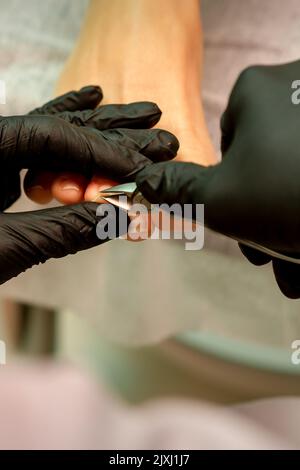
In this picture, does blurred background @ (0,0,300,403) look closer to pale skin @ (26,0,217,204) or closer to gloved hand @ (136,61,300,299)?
pale skin @ (26,0,217,204)

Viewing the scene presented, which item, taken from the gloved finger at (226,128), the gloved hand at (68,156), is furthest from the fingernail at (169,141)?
the gloved finger at (226,128)

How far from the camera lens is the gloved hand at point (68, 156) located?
1.96 feet

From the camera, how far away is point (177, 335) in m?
1.07

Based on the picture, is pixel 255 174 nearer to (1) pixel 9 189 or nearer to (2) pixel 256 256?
(2) pixel 256 256

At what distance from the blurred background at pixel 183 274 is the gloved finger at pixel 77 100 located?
11 centimetres

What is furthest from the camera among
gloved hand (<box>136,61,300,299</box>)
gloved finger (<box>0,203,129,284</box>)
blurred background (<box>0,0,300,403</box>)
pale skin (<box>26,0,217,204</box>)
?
blurred background (<box>0,0,300,403</box>)

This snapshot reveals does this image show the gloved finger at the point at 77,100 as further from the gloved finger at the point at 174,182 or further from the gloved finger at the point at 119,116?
the gloved finger at the point at 174,182

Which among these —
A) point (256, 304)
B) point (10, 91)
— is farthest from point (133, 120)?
point (256, 304)

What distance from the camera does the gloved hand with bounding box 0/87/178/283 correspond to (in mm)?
596

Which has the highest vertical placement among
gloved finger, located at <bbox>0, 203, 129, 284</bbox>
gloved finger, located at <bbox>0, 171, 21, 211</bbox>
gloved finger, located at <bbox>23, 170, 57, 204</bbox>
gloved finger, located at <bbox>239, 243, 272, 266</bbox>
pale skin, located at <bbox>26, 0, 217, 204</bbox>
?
pale skin, located at <bbox>26, 0, 217, 204</bbox>

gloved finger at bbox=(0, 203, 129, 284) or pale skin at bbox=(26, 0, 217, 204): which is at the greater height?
pale skin at bbox=(26, 0, 217, 204)

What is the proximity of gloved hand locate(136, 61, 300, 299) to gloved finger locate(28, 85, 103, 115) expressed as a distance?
9.4 inches

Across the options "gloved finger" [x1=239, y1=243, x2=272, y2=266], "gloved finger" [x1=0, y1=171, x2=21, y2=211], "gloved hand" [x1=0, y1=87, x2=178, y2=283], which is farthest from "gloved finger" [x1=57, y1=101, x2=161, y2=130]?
"gloved finger" [x1=239, y1=243, x2=272, y2=266]

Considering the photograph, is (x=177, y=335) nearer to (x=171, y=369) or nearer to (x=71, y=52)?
(x=171, y=369)
